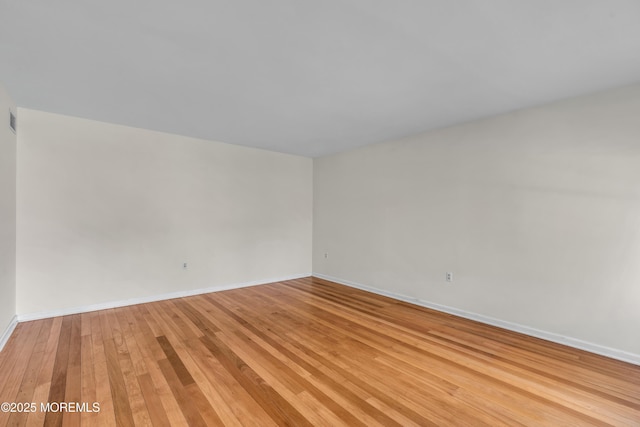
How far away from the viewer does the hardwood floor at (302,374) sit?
1.72 m

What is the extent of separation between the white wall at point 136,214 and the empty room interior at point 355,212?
0.10ft

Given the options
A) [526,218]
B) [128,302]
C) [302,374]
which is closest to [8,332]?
[128,302]

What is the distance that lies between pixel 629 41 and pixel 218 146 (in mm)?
4713

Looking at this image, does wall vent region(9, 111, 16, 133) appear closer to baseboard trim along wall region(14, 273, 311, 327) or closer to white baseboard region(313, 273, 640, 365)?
baseboard trim along wall region(14, 273, 311, 327)

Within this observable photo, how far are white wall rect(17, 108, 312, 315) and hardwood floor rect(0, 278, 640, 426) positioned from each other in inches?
23.7

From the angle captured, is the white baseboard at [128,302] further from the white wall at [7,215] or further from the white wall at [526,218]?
the white wall at [526,218]

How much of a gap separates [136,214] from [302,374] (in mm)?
3267

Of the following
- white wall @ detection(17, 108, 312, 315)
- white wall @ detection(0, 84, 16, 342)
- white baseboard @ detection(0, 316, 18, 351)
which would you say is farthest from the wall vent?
white baseboard @ detection(0, 316, 18, 351)

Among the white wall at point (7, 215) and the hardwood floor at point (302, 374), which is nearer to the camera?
the hardwood floor at point (302, 374)

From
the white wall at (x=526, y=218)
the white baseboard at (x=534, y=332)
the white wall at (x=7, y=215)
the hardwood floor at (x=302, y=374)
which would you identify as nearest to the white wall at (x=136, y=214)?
the white wall at (x=7, y=215)

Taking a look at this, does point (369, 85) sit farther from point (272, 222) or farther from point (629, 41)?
point (272, 222)

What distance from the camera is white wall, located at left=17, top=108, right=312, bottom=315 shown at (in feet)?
10.8

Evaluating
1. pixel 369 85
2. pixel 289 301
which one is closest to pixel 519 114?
pixel 369 85

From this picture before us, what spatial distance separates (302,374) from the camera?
2.15m
